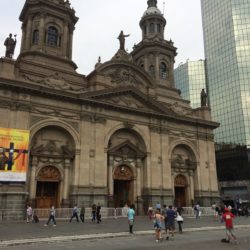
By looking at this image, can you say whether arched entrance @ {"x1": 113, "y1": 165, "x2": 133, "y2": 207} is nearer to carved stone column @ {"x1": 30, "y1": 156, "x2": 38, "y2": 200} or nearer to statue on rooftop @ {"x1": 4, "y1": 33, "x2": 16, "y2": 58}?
carved stone column @ {"x1": 30, "y1": 156, "x2": 38, "y2": 200}

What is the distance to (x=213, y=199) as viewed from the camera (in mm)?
41844

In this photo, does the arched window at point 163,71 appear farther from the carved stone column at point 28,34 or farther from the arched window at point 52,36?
the carved stone column at point 28,34

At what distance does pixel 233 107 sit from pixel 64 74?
51076 millimetres

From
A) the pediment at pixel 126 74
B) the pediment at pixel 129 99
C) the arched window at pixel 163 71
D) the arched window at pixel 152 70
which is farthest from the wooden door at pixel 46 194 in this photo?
the arched window at pixel 163 71

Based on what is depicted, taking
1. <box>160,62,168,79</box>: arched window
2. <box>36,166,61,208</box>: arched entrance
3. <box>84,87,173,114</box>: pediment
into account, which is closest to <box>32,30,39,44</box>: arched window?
<box>84,87,173,114</box>: pediment

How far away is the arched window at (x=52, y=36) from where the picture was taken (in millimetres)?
41562

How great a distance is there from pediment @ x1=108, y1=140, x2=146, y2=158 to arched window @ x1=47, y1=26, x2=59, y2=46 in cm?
1679

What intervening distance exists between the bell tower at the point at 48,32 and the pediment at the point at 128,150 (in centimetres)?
1289

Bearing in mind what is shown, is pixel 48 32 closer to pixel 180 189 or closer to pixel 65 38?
pixel 65 38

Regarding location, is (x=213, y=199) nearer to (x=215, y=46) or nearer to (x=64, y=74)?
(x=64, y=74)

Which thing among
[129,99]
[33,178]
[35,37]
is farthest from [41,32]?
[33,178]

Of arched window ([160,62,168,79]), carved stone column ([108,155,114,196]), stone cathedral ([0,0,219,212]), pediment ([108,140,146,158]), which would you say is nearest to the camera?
stone cathedral ([0,0,219,212])

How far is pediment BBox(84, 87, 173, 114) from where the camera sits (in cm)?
3612

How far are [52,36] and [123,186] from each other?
22.4 meters
